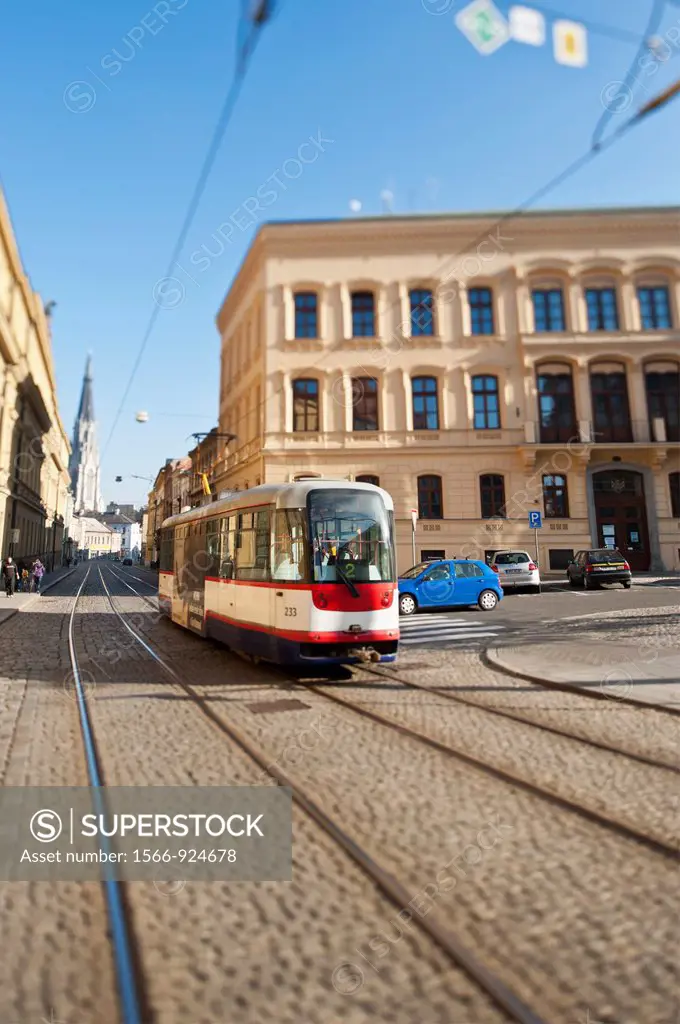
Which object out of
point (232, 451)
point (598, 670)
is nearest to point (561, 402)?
point (232, 451)

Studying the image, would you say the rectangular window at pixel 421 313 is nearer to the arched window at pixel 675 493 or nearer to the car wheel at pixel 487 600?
the arched window at pixel 675 493

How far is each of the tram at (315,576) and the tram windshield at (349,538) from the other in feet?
0.05

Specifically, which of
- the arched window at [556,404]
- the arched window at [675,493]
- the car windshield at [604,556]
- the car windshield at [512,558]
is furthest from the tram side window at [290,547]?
the arched window at [675,493]

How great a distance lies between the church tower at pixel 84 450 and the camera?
165000 millimetres

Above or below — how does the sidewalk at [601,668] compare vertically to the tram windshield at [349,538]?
below

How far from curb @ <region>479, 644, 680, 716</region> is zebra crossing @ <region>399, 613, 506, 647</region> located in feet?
6.26

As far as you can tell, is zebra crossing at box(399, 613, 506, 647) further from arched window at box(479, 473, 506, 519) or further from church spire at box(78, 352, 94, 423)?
church spire at box(78, 352, 94, 423)

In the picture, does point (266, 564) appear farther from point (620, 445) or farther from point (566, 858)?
point (620, 445)

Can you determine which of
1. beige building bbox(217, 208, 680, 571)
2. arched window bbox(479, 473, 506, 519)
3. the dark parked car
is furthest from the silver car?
arched window bbox(479, 473, 506, 519)

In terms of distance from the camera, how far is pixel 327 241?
27.9 metres

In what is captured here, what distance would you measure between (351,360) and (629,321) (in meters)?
13.7

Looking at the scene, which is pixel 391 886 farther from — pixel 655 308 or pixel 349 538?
pixel 655 308

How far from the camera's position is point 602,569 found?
2217 centimetres

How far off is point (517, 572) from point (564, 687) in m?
14.8
